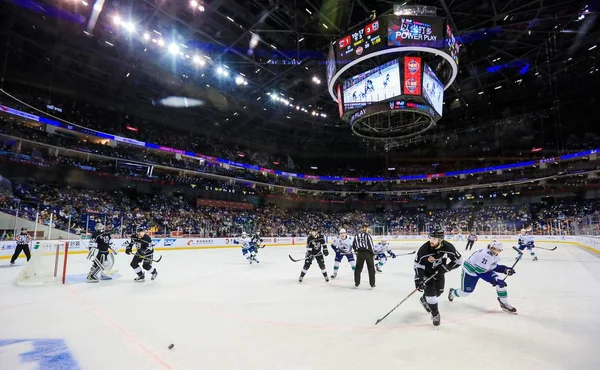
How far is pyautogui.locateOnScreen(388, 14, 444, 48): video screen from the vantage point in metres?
12.8

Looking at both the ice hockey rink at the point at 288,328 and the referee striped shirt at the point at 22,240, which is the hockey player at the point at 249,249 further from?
the referee striped shirt at the point at 22,240

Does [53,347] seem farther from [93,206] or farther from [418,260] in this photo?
[93,206]

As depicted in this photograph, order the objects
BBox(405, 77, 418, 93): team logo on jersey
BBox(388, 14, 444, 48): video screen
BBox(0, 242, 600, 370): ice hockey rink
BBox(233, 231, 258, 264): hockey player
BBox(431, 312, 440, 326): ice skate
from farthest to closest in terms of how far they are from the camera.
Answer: BBox(405, 77, 418, 93): team logo on jersey
BBox(233, 231, 258, 264): hockey player
BBox(388, 14, 444, 48): video screen
BBox(431, 312, 440, 326): ice skate
BBox(0, 242, 600, 370): ice hockey rink

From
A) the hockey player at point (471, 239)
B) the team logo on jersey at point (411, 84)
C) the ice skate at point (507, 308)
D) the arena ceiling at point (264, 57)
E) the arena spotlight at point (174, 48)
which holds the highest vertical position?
the arena ceiling at point (264, 57)

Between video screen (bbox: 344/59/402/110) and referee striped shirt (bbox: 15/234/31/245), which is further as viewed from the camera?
video screen (bbox: 344/59/402/110)

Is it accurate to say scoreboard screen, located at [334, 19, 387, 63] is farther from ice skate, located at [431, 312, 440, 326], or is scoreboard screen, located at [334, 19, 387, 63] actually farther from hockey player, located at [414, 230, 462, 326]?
ice skate, located at [431, 312, 440, 326]

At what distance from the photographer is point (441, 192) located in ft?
150

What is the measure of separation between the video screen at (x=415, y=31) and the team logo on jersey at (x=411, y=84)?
158cm

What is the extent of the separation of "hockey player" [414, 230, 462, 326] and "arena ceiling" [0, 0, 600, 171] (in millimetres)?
14114

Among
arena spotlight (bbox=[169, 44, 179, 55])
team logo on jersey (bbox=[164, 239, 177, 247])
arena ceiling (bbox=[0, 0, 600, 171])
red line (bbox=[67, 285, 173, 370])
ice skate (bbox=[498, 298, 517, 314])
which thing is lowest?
red line (bbox=[67, 285, 173, 370])

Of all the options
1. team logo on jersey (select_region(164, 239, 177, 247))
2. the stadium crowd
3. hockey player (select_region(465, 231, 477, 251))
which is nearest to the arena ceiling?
the stadium crowd

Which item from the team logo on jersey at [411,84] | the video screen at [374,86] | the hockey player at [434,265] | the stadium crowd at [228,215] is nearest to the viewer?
the hockey player at [434,265]

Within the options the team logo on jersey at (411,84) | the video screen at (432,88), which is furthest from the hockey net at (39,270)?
the video screen at (432,88)

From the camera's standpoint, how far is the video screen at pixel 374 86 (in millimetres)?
14227
